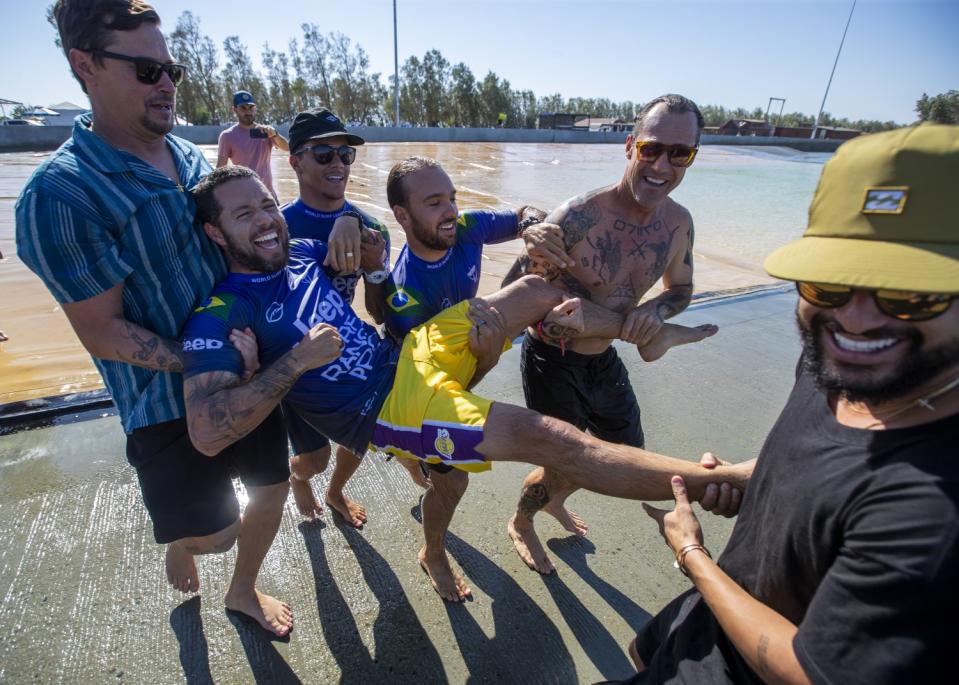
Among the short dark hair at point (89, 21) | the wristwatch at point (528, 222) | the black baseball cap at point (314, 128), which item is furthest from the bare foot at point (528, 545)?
the short dark hair at point (89, 21)

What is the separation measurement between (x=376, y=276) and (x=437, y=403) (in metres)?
0.80

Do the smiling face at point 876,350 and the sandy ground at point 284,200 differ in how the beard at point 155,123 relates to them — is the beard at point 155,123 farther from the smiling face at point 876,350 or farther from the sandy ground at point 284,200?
the sandy ground at point 284,200

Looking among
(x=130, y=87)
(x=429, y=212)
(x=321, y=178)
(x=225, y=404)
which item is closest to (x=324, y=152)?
(x=321, y=178)

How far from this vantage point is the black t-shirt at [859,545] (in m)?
0.76

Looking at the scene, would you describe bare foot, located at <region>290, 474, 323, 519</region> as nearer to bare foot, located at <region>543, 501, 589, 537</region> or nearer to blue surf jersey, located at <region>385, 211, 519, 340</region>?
blue surf jersey, located at <region>385, 211, 519, 340</region>

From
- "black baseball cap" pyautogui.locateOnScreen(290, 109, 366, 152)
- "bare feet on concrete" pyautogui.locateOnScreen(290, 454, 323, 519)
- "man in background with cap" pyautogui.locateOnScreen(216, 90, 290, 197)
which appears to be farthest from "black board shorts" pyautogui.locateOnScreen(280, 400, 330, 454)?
"man in background with cap" pyautogui.locateOnScreen(216, 90, 290, 197)

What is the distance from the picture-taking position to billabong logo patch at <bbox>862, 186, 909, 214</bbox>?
0.87 metres

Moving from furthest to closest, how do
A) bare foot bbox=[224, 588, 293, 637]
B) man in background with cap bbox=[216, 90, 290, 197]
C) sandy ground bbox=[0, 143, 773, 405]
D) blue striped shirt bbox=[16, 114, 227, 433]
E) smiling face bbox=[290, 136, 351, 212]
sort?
man in background with cap bbox=[216, 90, 290, 197] → sandy ground bbox=[0, 143, 773, 405] → smiling face bbox=[290, 136, 351, 212] → bare foot bbox=[224, 588, 293, 637] → blue striped shirt bbox=[16, 114, 227, 433]

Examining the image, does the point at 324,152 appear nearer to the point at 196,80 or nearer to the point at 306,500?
the point at 306,500

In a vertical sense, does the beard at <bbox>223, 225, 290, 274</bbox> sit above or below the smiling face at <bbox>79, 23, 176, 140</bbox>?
below

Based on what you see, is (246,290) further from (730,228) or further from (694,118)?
(730,228)

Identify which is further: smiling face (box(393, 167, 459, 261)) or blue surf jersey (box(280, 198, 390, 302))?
blue surf jersey (box(280, 198, 390, 302))

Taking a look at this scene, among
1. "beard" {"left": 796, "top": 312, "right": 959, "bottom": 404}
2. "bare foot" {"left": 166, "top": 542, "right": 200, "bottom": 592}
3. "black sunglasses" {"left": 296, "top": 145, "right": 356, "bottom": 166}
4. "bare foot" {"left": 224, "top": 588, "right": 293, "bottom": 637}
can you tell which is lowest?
"bare foot" {"left": 224, "top": 588, "right": 293, "bottom": 637}

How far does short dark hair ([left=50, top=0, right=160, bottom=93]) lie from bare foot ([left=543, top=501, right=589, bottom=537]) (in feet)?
8.36
